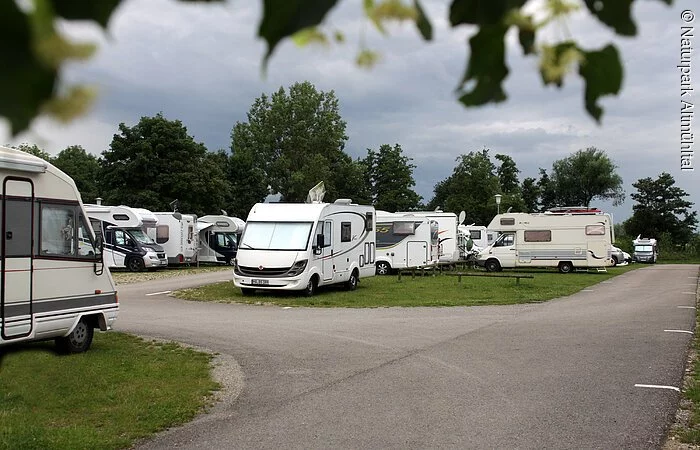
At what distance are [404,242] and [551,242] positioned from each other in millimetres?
8557

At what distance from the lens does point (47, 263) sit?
28.7 feet

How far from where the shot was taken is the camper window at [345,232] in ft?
69.5

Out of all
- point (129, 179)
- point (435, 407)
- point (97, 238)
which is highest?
point (129, 179)

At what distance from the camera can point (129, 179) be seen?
4656 centimetres

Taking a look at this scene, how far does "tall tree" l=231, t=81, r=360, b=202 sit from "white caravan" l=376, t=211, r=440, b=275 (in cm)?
2217

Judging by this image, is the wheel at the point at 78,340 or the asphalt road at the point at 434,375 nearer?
the asphalt road at the point at 434,375

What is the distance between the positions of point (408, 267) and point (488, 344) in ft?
62.4

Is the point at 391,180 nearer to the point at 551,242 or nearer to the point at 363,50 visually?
the point at 551,242

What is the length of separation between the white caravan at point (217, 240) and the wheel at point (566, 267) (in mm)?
16087

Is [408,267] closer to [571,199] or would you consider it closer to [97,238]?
[97,238]

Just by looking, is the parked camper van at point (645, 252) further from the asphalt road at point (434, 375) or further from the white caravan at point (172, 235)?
the asphalt road at point (434, 375)

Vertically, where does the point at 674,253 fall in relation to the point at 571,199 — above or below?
below

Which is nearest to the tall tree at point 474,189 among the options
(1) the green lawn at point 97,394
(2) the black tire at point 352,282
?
(2) the black tire at point 352,282

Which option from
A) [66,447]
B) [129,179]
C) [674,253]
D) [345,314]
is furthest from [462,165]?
[66,447]
